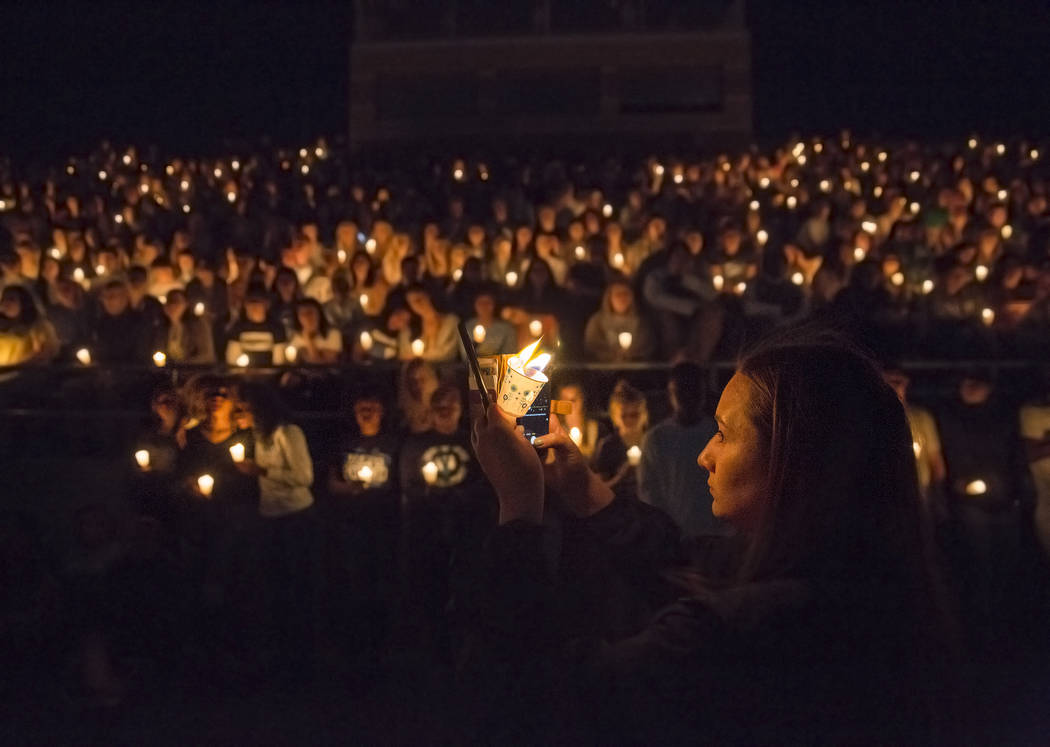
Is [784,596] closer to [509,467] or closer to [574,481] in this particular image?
[509,467]

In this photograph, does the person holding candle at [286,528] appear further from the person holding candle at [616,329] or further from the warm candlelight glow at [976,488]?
the warm candlelight glow at [976,488]

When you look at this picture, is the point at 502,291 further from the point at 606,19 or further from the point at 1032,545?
the point at 606,19

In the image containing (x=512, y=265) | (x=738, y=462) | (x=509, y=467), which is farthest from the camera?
(x=512, y=265)

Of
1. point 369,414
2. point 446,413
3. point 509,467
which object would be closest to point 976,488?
point 446,413

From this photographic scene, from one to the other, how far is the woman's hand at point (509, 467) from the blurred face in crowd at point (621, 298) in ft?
17.3

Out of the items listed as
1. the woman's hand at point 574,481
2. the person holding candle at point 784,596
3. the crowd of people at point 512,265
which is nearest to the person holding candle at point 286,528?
the crowd of people at point 512,265

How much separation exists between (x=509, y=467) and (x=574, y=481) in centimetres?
33

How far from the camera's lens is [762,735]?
4.73 ft

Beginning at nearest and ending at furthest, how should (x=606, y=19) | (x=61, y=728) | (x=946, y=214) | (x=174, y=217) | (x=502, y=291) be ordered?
(x=61, y=728), (x=502, y=291), (x=946, y=214), (x=174, y=217), (x=606, y=19)

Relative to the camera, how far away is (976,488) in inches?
194

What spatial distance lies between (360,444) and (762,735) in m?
3.68

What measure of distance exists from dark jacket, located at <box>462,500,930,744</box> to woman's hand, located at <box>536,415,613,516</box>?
273 millimetres

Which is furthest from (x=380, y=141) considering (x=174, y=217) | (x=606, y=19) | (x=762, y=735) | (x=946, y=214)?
(x=762, y=735)

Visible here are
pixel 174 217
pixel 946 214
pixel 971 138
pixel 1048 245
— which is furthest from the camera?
pixel 971 138
